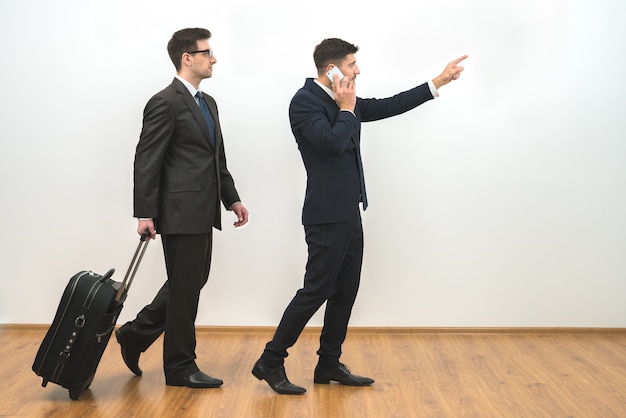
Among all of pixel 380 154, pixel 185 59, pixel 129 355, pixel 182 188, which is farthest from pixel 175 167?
pixel 380 154

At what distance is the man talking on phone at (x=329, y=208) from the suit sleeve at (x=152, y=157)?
1.60ft

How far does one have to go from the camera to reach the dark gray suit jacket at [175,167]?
342cm

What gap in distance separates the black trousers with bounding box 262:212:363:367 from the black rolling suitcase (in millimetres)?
640

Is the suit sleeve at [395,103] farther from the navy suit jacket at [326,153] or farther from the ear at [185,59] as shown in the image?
the ear at [185,59]

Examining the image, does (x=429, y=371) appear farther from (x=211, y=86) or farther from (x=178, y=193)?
(x=211, y=86)

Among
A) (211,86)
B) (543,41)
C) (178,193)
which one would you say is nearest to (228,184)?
(178,193)

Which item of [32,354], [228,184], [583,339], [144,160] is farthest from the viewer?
[583,339]

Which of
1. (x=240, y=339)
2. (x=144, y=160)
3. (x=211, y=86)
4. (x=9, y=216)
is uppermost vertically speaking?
(x=211, y=86)

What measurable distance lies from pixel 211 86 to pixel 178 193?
3.75ft

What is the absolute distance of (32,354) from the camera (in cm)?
407

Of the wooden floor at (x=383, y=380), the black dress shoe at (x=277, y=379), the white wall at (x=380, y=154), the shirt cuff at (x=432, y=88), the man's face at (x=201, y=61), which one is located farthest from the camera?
the white wall at (x=380, y=154)

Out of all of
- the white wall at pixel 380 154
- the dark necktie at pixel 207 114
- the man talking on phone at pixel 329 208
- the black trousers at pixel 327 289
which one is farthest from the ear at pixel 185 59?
the white wall at pixel 380 154

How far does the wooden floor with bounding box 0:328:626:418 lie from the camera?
324 cm

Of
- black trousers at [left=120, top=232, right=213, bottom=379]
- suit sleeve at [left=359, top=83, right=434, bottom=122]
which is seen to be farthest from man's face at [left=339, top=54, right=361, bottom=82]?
black trousers at [left=120, top=232, right=213, bottom=379]
